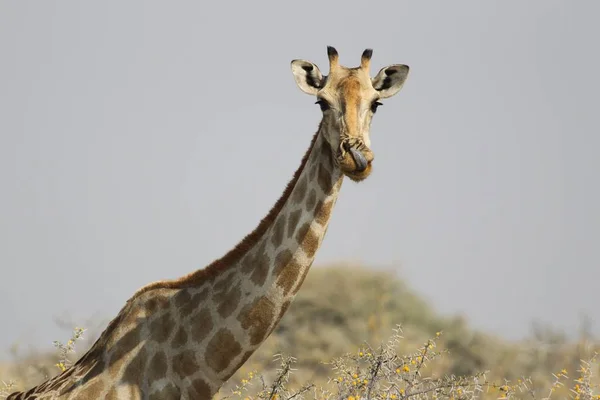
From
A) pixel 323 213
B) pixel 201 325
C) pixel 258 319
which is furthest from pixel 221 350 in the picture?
pixel 323 213

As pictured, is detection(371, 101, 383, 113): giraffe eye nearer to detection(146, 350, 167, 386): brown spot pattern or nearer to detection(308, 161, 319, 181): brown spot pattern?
detection(308, 161, 319, 181): brown spot pattern

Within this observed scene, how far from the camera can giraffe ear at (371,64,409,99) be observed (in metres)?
8.49

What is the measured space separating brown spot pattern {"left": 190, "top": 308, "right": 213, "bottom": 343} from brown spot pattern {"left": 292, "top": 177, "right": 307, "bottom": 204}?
3.87ft

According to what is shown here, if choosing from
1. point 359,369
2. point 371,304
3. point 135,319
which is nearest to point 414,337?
point 371,304

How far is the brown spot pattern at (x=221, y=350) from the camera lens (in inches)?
299

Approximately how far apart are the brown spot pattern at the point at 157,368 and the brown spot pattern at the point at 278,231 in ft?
4.32

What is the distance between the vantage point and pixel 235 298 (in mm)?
7672

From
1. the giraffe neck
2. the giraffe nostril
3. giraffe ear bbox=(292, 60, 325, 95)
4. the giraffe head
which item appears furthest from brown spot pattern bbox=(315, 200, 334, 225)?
giraffe ear bbox=(292, 60, 325, 95)

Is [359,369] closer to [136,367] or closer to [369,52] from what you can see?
[136,367]

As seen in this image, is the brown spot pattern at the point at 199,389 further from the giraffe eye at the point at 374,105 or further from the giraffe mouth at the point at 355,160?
the giraffe eye at the point at 374,105

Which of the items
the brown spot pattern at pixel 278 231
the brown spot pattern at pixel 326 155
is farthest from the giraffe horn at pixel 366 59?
the brown spot pattern at pixel 278 231

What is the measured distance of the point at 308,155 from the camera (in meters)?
8.15

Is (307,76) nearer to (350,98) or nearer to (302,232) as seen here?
(350,98)

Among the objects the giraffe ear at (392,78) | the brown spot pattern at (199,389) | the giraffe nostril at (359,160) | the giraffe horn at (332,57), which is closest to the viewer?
the giraffe nostril at (359,160)
